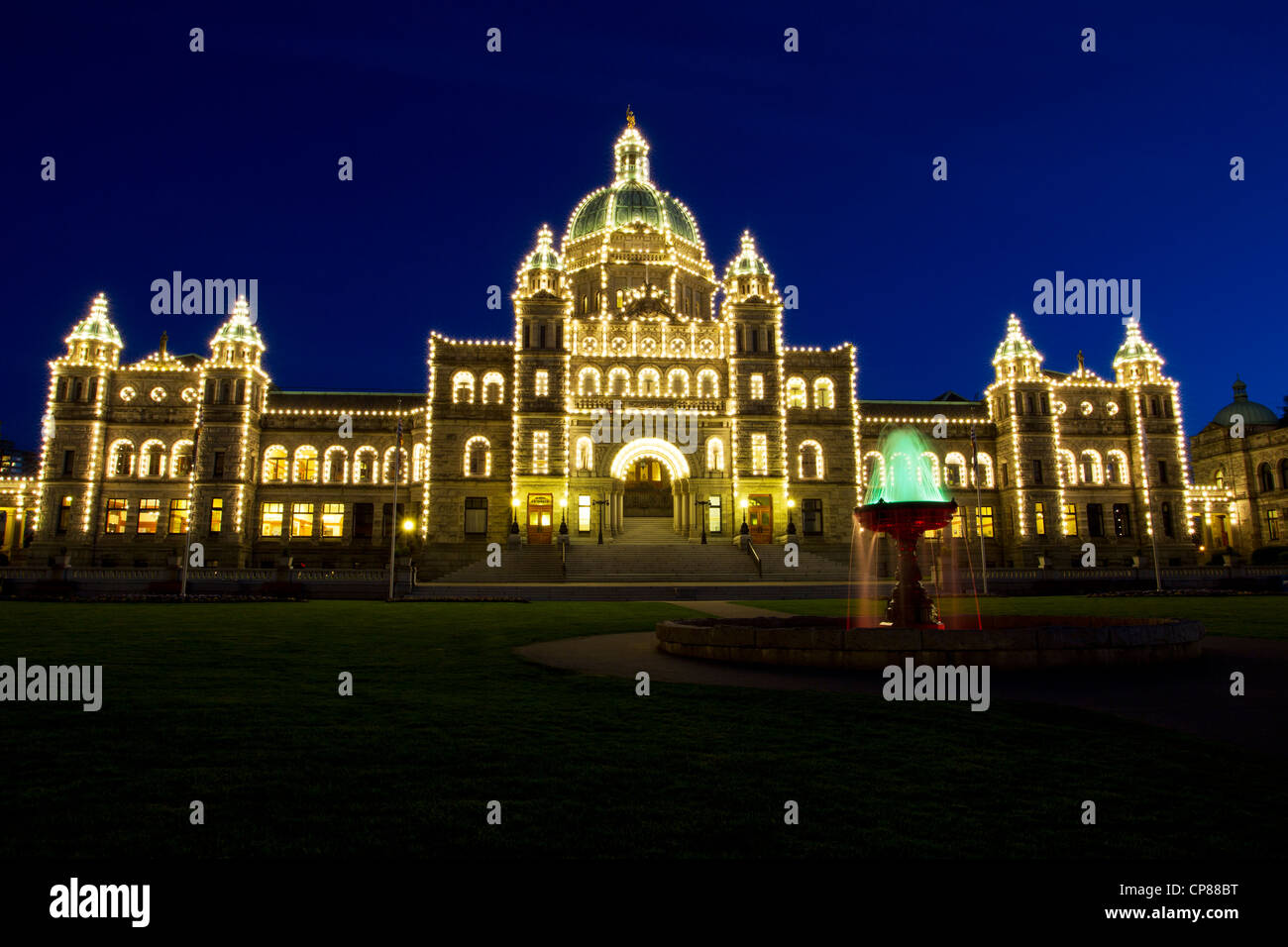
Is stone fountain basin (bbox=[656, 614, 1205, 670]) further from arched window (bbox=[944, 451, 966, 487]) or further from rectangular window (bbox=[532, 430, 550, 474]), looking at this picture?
arched window (bbox=[944, 451, 966, 487])

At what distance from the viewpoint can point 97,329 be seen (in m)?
56.8

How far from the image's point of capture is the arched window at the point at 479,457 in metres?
54.4

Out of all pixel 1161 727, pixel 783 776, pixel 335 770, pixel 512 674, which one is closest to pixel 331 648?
pixel 512 674

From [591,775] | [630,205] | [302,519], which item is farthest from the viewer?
[630,205]

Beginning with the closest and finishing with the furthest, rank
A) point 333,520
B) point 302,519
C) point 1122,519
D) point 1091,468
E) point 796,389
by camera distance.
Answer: point 796,389 < point 302,519 < point 333,520 < point 1122,519 < point 1091,468

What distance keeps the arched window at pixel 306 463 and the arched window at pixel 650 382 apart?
2493cm

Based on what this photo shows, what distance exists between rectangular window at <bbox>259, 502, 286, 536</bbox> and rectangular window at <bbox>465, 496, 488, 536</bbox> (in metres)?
15.1

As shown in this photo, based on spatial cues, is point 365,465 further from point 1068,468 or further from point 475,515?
point 1068,468

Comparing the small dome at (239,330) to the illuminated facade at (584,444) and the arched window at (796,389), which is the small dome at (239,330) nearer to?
the illuminated facade at (584,444)

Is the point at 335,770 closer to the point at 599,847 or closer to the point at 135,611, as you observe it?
the point at 599,847

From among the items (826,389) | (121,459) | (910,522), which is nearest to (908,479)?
(910,522)

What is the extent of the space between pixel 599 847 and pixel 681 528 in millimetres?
47609

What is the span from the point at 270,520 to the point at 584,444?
24201 millimetres

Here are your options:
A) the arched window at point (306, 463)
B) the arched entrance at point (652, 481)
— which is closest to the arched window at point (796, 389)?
the arched entrance at point (652, 481)
